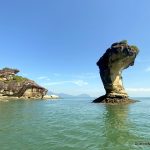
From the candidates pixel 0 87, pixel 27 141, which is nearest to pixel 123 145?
pixel 27 141

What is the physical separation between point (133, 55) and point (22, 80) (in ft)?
222

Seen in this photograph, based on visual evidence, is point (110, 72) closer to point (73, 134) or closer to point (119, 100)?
point (119, 100)

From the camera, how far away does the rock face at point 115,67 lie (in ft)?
237

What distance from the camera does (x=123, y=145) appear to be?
16047mm

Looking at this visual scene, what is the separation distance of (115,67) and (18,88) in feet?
192

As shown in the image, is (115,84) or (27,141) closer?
(27,141)

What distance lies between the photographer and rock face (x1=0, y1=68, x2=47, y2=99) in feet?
379

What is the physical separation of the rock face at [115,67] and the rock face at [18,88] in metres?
51.6

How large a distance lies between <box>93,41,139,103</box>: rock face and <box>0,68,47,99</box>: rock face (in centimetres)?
5161

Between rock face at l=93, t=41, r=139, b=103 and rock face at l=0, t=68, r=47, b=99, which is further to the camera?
rock face at l=0, t=68, r=47, b=99

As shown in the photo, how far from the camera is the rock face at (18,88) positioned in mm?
115438

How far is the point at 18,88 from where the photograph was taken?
383 ft

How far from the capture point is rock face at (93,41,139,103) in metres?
72.2

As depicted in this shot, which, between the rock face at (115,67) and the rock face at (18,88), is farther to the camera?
the rock face at (18,88)
